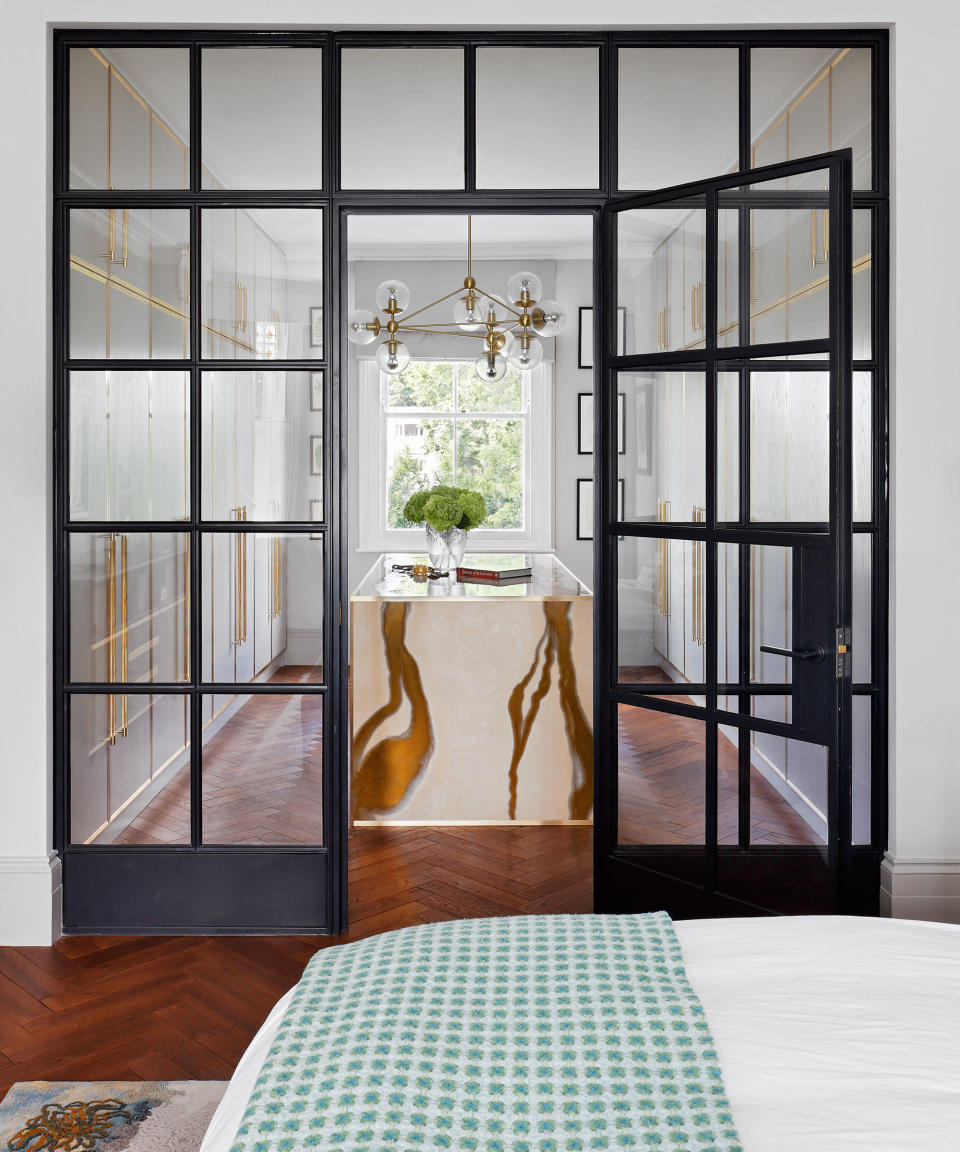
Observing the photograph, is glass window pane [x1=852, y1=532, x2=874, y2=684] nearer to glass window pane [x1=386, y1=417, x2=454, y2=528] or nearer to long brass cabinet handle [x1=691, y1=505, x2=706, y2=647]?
long brass cabinet handle [x1=691, y1=505, x2=706, y2=647]

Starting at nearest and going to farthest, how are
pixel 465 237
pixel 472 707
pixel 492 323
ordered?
pixel 472 707, pixel 492 323, pixel 465 237

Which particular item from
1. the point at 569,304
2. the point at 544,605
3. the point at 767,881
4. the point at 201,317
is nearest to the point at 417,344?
the point at 569,304

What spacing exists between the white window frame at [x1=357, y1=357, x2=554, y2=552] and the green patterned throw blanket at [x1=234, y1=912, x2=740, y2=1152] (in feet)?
18.3

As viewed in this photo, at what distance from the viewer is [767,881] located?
8.04 ft

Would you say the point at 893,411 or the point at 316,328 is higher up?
the point at 316,328

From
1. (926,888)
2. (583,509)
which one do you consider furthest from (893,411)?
(583,509)

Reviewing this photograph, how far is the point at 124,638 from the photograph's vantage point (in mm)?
2742

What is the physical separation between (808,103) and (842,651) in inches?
62.3

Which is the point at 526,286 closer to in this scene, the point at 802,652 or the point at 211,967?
the point at 802,652

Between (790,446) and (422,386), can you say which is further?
(422,386)

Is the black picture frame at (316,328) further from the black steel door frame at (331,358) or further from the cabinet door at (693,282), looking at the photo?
the cabinet door at (693,282)

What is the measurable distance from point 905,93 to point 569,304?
422 cm

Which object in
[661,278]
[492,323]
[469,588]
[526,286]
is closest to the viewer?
[661,278]

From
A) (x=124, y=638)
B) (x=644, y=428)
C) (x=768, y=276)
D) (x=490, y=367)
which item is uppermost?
(x=490, y=367)
